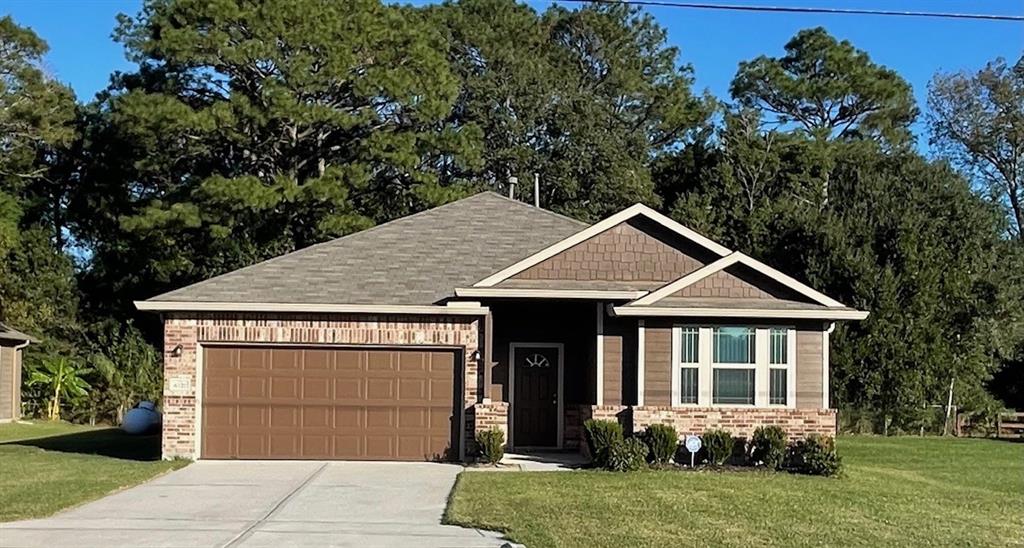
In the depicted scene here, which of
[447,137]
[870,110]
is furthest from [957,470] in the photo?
[870,110]

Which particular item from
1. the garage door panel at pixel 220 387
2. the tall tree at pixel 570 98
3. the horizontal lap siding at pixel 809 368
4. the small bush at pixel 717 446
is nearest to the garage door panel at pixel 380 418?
the garage door panel at pixel 220 387

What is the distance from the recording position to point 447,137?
33156mm

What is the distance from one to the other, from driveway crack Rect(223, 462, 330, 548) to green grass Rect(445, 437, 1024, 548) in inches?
75.4

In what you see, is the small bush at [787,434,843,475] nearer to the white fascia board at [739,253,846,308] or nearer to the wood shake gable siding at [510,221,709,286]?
the white fascia board at [739,253,846,308]

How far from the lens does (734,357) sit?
58.2 ft

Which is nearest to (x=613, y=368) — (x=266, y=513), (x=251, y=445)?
(x=251, y=445)

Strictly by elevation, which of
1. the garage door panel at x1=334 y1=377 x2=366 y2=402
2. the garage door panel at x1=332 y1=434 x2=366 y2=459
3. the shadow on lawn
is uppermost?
the garage door panel at x1=334 y1=377 x2=366 y2=402

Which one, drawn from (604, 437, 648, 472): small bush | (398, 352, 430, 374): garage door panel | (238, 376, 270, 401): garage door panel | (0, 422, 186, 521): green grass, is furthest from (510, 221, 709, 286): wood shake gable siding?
(0, 422, 186, 521): green grass

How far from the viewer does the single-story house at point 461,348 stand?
17.7 metres

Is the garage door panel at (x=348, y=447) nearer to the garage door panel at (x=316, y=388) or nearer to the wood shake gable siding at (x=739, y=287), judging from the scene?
the garage door panel at (x=316, y=388)

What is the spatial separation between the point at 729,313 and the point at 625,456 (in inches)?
109

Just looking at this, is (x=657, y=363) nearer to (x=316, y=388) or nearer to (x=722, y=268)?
(x=722, y=268)

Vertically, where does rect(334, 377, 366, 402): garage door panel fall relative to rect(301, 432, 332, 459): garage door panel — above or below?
above

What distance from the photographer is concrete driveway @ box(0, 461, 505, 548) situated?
411 inches
